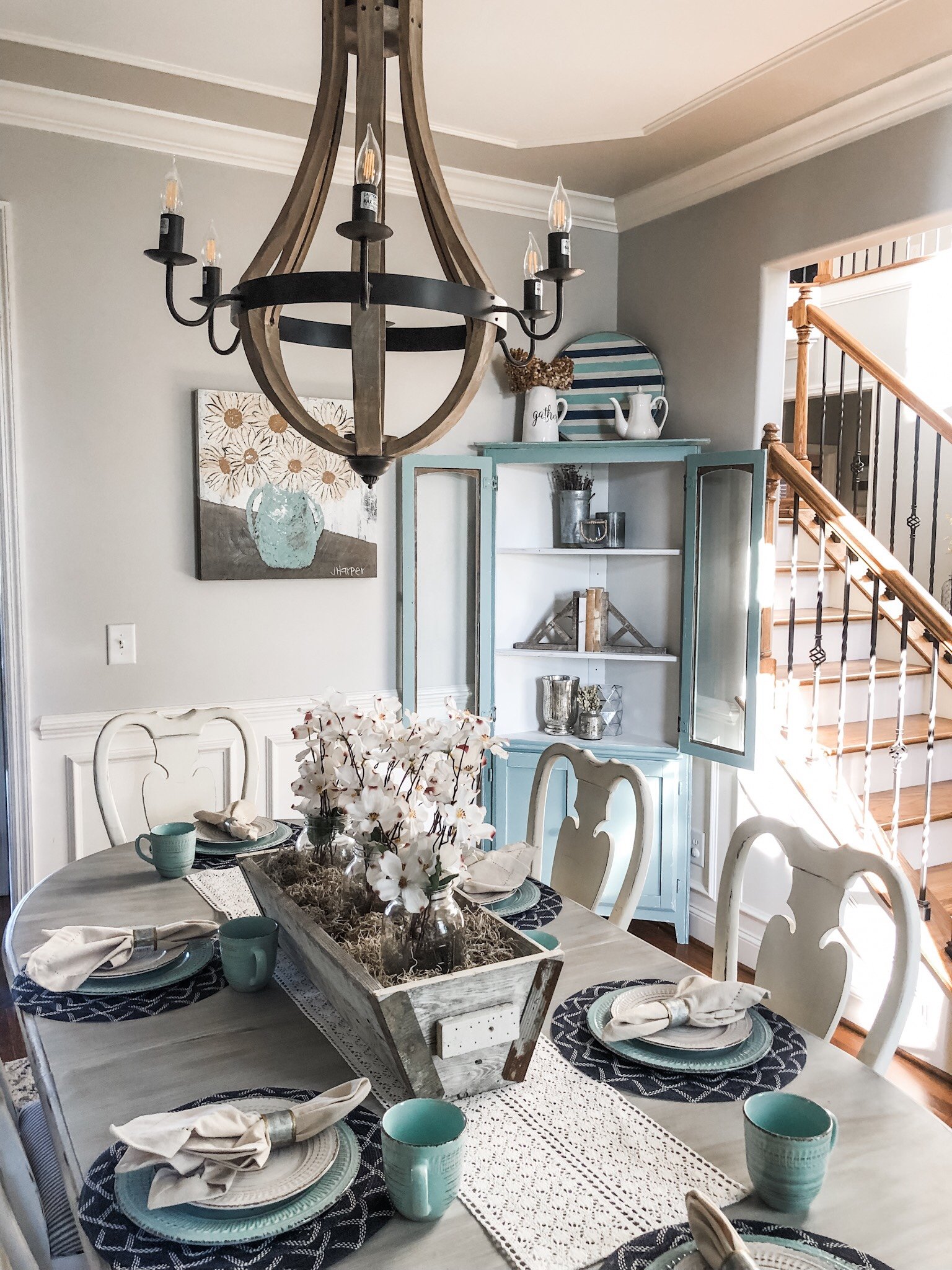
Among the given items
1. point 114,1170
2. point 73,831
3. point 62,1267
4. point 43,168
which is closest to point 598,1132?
point 114,1170

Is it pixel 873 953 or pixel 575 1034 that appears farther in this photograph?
pixel 873 953

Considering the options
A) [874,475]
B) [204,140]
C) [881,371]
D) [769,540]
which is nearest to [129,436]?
[204,140]

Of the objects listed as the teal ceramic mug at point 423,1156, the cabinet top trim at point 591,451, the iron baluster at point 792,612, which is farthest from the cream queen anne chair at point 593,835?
the cabinet top trim at point 591,451

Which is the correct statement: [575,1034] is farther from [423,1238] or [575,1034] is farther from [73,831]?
[73,831]

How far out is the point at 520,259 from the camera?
367cm

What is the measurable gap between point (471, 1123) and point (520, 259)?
321cm

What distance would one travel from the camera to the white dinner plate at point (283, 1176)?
1.00m

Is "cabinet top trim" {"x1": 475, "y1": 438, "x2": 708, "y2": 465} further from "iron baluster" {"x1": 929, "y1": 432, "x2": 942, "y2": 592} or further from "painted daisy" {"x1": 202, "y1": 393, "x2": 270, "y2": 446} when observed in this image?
"iron baluster" {"x1": 929, "y1": 432, "x2": 942, "y2": 592}

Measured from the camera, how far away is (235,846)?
224 centimetres

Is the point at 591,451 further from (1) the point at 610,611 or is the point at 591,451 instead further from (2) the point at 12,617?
(2) the point at 12,617

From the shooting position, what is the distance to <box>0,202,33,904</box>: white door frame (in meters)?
2.80

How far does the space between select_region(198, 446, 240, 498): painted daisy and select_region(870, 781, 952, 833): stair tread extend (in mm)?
2287

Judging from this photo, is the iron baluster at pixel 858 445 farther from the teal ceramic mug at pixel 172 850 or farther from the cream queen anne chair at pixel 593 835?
the teal ceramic mug at pixel 172 850

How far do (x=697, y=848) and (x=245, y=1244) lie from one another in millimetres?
2832
